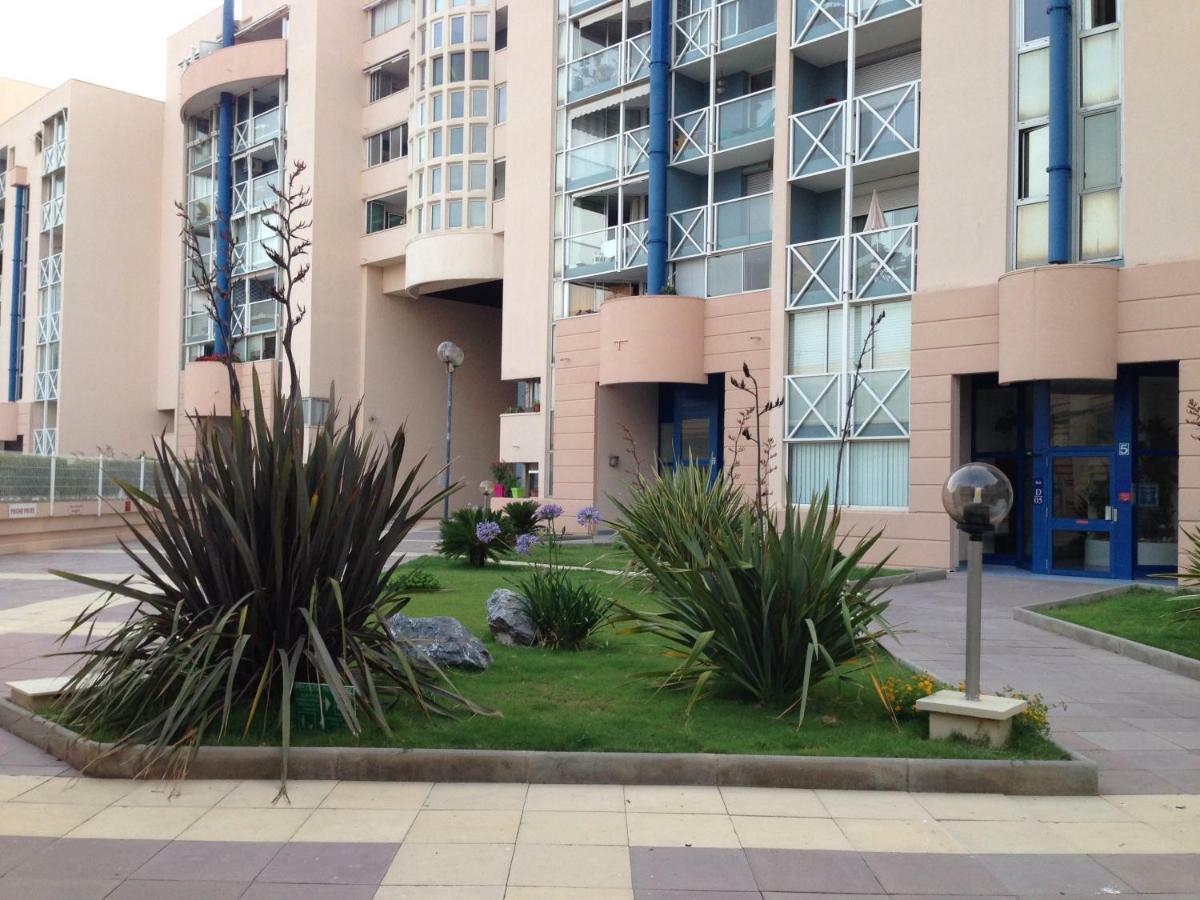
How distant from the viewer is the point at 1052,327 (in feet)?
55.2

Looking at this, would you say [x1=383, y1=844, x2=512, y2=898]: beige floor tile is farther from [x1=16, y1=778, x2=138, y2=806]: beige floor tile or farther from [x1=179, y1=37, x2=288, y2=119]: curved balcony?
[x1=179, y1=37, x2=288, y2=119]: curved balcony

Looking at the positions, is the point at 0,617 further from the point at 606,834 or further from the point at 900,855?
the point at 900,855

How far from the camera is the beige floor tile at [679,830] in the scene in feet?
16.4

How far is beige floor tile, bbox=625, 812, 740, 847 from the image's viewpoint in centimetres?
500

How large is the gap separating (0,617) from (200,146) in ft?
109

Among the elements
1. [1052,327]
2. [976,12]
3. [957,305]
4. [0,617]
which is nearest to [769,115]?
[976,12]

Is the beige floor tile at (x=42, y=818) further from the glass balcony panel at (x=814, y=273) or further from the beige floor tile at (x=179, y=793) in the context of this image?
the glass balcony panel at (x=814, y=273)

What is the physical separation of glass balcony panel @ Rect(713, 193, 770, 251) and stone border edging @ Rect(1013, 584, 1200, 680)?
11726 mm

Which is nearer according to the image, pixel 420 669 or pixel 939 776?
pixel 939 776

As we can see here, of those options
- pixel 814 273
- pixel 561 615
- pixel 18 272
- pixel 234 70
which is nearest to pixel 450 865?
pixel 561 615

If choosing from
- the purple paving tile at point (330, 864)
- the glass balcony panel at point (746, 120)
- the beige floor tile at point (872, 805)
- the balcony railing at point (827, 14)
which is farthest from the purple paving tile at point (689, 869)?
the glass balcony panel at point (746, 120)

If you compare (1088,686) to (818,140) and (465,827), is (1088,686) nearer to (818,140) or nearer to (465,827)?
(465,827)

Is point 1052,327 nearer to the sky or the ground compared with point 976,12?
nearer to the ground

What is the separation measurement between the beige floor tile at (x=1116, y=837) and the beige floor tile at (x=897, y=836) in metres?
0.61
